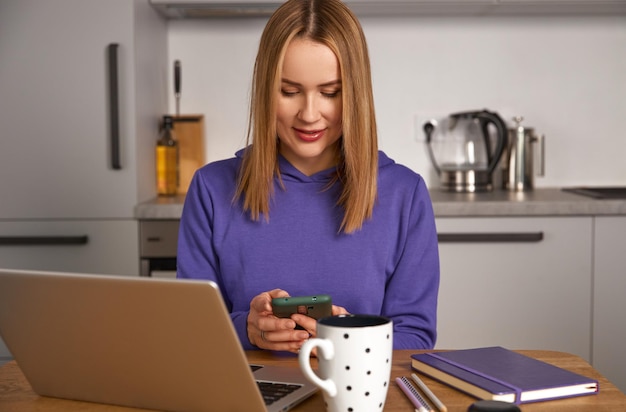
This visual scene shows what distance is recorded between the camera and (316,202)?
1.53m

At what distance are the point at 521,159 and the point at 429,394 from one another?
6.97 ft

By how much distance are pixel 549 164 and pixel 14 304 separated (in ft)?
8.10

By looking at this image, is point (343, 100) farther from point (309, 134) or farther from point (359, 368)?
point (359, 368)

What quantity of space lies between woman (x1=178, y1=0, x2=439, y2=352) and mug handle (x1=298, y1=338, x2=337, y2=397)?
0.53 meters

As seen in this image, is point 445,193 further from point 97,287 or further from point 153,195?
point 97,287

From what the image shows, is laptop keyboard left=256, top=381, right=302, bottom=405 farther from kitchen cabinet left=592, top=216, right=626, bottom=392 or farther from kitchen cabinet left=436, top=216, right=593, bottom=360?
kitchen cabinet left=592, top=216, right=626, bottom=392

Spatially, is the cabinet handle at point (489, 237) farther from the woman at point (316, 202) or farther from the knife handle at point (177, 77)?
the knife handle at point (177, 77)

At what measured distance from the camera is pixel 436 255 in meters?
1.51

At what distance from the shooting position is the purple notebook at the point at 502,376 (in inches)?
37.4

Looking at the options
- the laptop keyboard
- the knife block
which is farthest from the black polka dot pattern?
the knife block

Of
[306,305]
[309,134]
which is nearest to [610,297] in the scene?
[309,134]

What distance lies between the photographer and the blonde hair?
140 centimetres

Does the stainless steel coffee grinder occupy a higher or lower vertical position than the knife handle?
lower

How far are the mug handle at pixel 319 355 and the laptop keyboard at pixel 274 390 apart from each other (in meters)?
0.11
